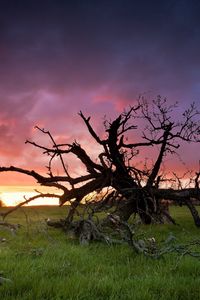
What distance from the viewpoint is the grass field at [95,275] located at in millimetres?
6586

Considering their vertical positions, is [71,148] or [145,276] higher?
[71,148]

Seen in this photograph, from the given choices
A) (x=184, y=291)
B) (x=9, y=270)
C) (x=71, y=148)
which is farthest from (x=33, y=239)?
(x=184, y=291)

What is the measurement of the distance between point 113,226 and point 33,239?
272 centimetres

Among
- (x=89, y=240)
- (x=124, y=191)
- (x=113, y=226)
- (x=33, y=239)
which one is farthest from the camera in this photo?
(x=124, y=191)

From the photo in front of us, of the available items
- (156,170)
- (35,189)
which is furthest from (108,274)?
(156,170)

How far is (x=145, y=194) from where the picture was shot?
17719 mm

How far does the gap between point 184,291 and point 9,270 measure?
10.2 feet

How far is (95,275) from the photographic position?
784 cm

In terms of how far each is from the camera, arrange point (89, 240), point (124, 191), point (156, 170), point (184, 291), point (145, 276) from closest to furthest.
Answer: point (184, 291) → point (145, 276) → point (89, 240) → point (124, 191) → point (156, 170)

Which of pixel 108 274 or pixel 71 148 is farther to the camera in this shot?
pixel 71 148

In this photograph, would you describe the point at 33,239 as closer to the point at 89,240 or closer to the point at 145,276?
the point at 89,240

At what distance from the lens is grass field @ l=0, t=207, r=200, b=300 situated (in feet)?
21.6

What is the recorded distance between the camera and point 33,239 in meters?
14.4

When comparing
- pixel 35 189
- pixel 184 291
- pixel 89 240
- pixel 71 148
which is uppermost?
pixel 71 148
